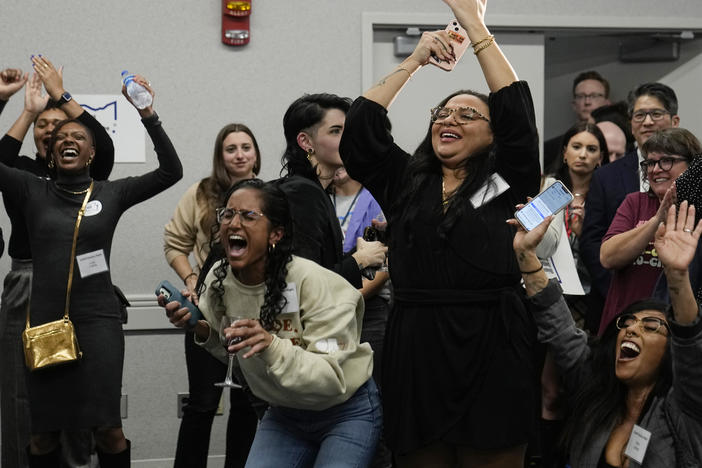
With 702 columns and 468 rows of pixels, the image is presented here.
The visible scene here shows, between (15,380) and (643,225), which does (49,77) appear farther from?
(643,225)

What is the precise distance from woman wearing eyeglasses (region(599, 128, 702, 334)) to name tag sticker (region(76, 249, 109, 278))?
195 centimetres

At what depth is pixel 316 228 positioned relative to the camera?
10.3ft

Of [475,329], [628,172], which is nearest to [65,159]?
[475,329]

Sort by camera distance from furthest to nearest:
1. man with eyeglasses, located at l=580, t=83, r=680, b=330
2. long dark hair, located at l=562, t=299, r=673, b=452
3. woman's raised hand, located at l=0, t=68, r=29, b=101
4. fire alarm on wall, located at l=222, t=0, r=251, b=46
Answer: fire alarm on wall, located at l=222, t=0, r=251, b=46
man with eyeglasses, located at l=580, t=83, r=680, b=330
woman's raised hand, located at l=0, t=68, r=29, b=101
long dark hair, located at l=562, t=299, r=673, b=452

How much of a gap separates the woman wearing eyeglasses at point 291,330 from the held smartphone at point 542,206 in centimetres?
57

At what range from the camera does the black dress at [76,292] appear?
150 inches

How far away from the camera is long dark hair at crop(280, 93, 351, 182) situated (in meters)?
3.44

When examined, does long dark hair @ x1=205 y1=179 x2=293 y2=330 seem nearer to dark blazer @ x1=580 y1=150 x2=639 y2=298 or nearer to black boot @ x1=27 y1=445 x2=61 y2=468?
black boot @ x1=27 y1=445 x2=61 y2=468

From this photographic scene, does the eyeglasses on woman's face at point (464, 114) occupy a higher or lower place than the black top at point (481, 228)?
higher

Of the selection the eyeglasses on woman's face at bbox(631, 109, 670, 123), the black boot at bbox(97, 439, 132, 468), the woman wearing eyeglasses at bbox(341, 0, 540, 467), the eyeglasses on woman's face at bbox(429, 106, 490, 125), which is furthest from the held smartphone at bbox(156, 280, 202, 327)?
the eyeglasses on woman's face at bbox(631, 109, 670, 123)

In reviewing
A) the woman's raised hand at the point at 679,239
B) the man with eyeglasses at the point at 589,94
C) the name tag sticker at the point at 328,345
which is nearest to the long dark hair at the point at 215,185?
the name tag sticker at the point at 328,345

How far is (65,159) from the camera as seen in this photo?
3.90 m

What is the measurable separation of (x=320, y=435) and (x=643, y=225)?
1.51 metres

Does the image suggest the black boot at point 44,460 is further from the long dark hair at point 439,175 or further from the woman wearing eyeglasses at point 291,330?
the long dark hair at point 439,175
